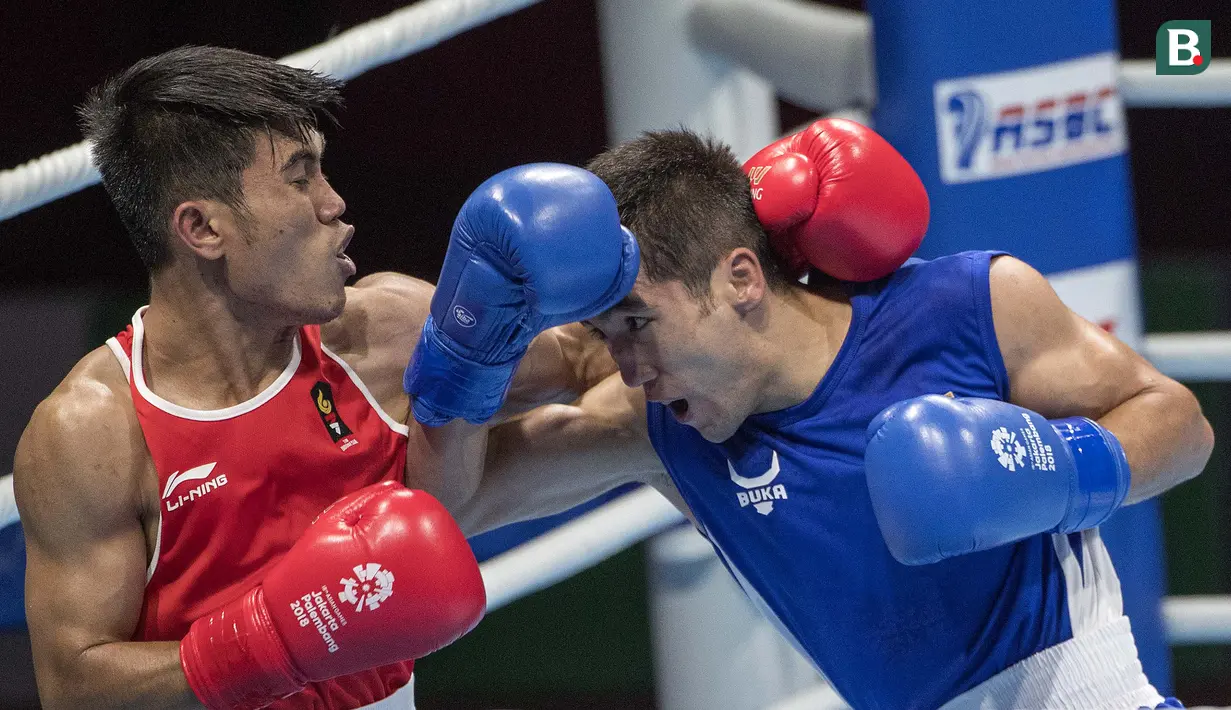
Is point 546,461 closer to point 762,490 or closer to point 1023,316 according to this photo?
point 762,490

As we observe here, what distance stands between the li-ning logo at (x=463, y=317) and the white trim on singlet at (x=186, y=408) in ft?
0.93

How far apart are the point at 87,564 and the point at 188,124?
0.51 m

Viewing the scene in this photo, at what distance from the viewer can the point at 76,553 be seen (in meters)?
1.51

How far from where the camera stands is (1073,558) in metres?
1.71

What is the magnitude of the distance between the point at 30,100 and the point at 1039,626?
8.45 feet

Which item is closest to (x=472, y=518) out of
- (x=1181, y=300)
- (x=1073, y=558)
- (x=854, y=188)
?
(x=854, y=188)

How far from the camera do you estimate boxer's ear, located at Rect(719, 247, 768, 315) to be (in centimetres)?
168

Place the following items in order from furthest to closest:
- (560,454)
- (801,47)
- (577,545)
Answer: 1. (801,47)
2. (577,545)
3. (560,454)

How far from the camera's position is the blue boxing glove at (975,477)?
145 centimetres

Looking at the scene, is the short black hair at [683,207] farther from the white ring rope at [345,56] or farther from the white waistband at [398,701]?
the white waistband at [398,701]

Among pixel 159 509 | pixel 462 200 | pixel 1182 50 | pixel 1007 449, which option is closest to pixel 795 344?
pixel 1007 449

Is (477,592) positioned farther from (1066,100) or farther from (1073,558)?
(1066,100)

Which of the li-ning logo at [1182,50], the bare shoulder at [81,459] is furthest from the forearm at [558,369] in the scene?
the li-ning logo at [1182,50]

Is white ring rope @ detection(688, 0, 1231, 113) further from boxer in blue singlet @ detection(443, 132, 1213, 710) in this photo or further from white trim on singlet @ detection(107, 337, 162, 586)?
white trim on singlet @ detection(107, 337, 162, 586)
